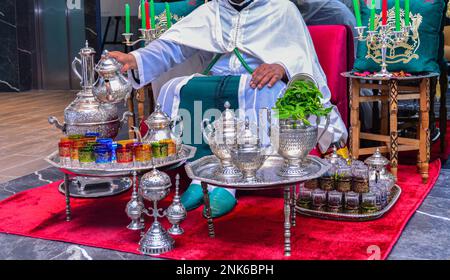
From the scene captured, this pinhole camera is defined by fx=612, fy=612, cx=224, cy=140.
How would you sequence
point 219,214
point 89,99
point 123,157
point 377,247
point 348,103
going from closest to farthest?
point 377,247 < point 123,157 < point 219,214 < point 89,99 < point 348,103

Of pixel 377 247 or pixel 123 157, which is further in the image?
pixel 123 157

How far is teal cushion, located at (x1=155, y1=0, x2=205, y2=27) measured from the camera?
5.49 meters

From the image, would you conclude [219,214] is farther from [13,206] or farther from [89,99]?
[13,206]

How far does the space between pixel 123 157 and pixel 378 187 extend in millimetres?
1438

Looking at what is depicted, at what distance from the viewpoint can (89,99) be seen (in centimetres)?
364

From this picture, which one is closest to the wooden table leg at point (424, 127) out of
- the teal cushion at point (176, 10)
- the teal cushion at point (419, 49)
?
the teal cushion at point (419, 49)

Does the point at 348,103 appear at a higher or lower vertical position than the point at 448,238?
higher

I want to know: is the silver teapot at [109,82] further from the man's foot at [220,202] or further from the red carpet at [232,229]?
the man's foot at [220,202]

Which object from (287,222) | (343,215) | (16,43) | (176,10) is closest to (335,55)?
(343,215)

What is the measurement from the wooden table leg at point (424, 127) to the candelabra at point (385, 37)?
28cm

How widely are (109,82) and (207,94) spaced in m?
0.69

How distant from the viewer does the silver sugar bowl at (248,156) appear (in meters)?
2.83

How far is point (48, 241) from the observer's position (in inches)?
124

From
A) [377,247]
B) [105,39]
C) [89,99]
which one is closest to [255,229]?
[377,247]
